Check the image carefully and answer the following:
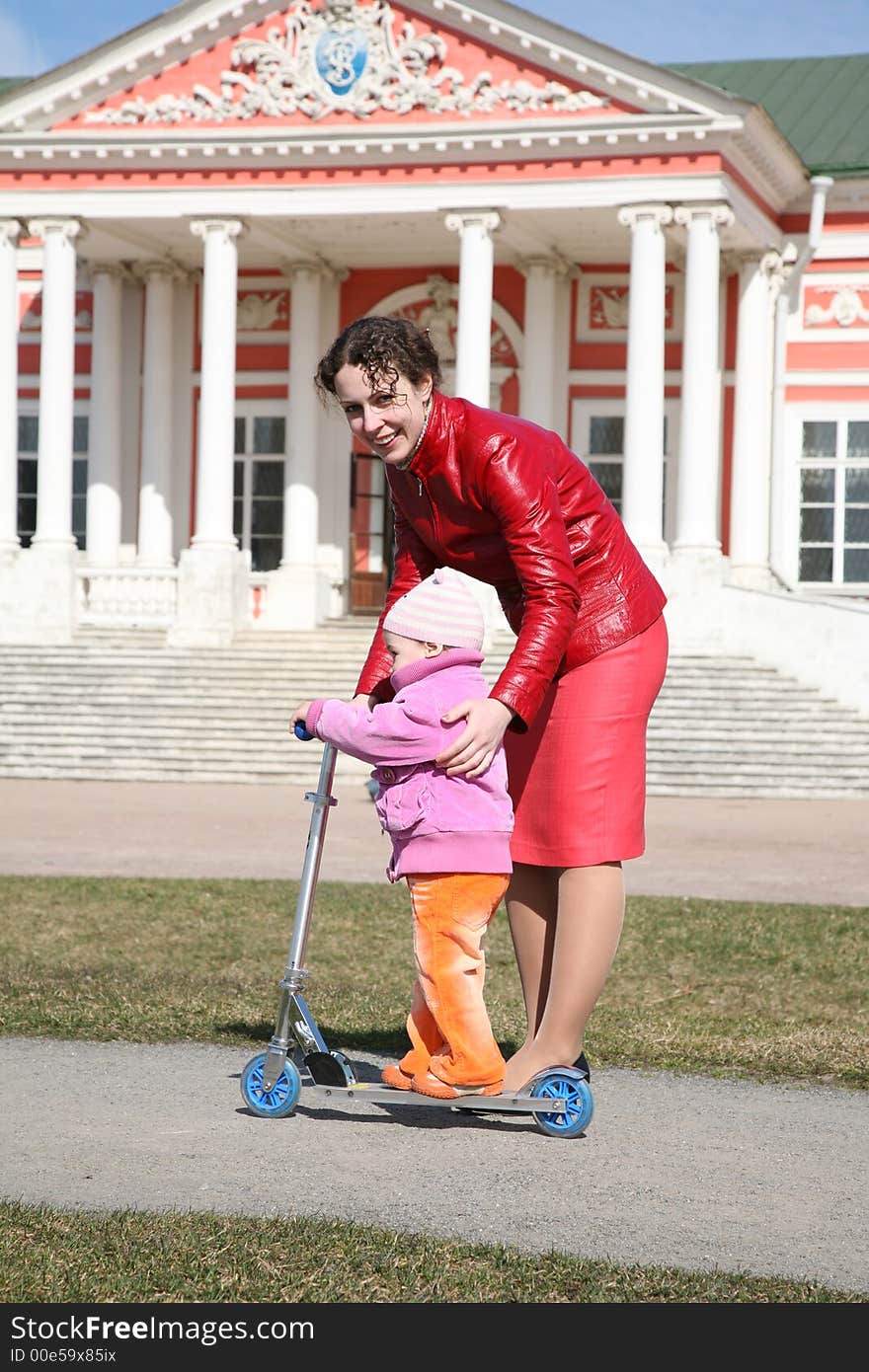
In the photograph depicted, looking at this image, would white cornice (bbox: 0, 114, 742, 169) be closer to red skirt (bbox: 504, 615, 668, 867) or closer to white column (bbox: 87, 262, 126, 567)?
white column (bbox: 87, 262, 126, 567)

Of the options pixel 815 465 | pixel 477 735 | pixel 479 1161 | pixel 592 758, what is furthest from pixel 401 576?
pixel 815 465

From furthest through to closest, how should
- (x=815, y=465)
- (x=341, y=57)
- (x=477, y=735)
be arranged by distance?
(x=815, y=465)
(x=341, y=57)
(x=477, y=735)

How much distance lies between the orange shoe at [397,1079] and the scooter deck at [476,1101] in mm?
32

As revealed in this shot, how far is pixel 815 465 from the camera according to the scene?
24172 mm

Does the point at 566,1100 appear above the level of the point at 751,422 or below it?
below

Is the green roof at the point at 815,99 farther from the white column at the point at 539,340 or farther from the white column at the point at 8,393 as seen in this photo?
the white column at the point at 8,393

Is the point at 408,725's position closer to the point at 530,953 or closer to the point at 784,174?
the point at 530,953

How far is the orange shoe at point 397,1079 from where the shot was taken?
14.5 ft

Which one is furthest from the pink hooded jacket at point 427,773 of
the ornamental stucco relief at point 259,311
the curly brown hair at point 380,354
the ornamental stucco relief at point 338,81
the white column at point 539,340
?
the ornamental stucco relief at point 259,311

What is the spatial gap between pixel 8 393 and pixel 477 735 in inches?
779

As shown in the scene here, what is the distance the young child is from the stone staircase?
11909mm

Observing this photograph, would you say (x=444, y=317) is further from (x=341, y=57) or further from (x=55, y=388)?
(x=55, y=388)

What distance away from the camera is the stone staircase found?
16.8 m

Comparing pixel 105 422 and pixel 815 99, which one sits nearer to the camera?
pixel 105 422
